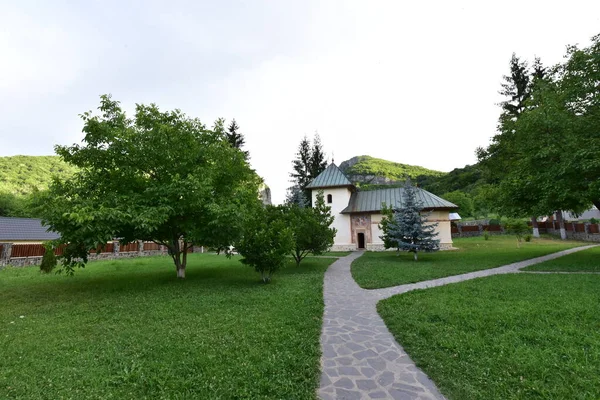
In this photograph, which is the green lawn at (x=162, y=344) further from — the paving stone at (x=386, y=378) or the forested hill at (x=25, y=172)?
the forested hill at (x=25, y=172)

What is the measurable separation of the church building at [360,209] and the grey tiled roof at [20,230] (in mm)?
24189

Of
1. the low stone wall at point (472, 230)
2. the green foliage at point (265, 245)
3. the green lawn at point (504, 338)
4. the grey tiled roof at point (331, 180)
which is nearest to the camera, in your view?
the green lawn at point (504, 338)

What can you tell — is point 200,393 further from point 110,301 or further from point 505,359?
point 110,301

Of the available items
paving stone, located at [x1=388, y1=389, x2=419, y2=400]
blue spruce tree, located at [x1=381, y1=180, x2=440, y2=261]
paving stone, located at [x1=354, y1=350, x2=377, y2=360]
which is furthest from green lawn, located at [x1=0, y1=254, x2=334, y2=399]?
blue spruce tree, located at [x1=381, y1=180, x2=440, y2=261]

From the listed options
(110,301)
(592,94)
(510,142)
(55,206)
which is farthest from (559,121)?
(55,206)

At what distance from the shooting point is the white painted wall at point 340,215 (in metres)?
26.6

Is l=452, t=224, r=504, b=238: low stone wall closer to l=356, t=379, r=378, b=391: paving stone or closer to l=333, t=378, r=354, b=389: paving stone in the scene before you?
l=356, t=379, r=378, b=391: paving stone

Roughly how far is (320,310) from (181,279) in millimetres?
7390

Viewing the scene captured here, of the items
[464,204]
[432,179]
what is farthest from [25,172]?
[432,179]

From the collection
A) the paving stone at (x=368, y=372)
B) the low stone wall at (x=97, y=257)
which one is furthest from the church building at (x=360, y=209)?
the paving stone at (x=368, y=372)

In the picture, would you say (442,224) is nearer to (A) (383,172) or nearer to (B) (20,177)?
(B) (20,177)

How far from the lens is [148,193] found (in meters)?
9.27

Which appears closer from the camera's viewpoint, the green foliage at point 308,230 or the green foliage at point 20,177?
the green foliage at point 308,230

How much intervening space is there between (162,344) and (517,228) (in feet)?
89.9
